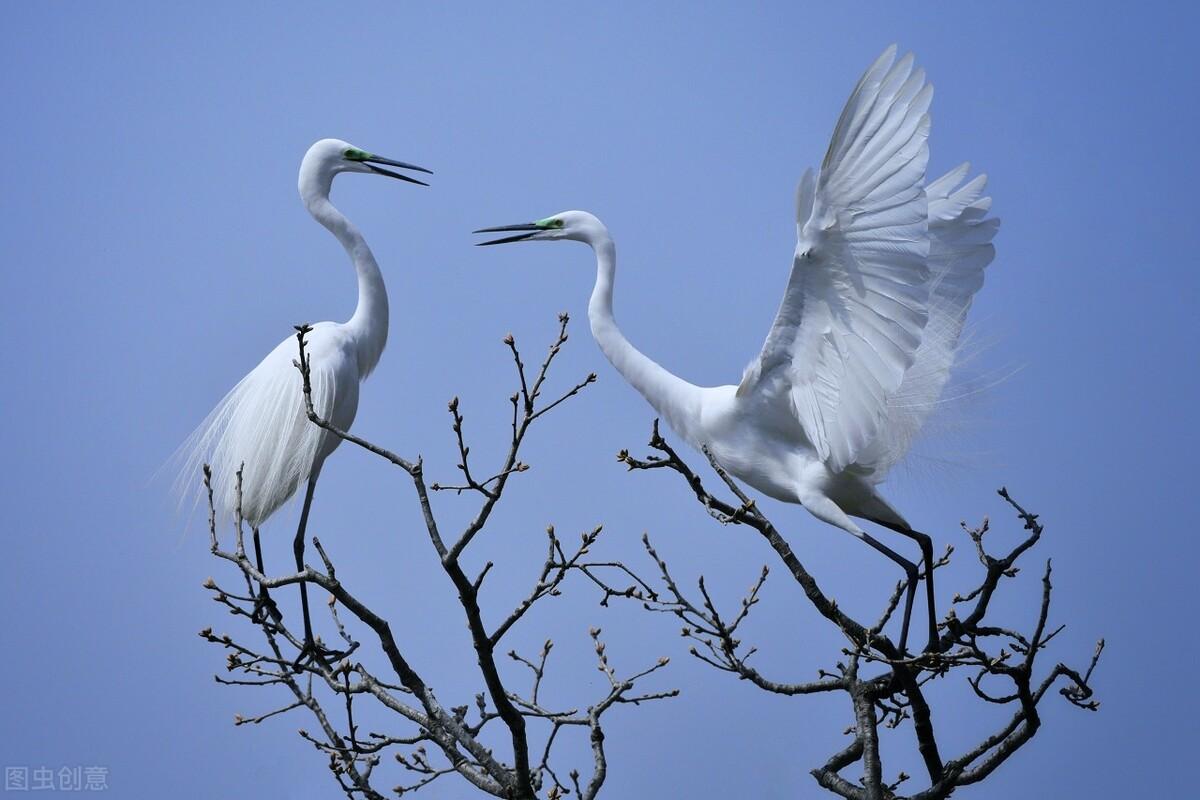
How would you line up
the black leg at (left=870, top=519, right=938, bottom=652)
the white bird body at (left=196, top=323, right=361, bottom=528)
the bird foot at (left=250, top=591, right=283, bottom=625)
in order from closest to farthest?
the bird foot at (left=250, top=591, right=283, bottom=625) < the black leg at (left=870, top=519, right=938, bottom=652) < the white bird body at (left=196, top=323, right=361, bottom=528)

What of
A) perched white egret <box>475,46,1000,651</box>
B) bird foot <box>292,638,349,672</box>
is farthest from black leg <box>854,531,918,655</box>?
bird foot <box>292,638,349,672</box>

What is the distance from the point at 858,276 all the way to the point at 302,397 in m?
2.98

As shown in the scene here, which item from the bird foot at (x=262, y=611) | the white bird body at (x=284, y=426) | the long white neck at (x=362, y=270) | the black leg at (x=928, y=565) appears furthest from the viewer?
the long white neck at (x=362, y=270)

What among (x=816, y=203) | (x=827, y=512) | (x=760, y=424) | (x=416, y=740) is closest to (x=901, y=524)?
(x=827, y=512)

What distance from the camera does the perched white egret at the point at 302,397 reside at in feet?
20.1

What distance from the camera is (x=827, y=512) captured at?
524 centimetres

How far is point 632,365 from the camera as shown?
19.6 ft

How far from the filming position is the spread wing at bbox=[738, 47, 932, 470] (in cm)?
440

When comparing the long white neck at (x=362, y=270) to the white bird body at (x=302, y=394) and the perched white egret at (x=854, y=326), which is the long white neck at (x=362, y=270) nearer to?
the white bird body at (x=302, y=394)

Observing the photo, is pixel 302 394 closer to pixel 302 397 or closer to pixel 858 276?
pixel 302 397

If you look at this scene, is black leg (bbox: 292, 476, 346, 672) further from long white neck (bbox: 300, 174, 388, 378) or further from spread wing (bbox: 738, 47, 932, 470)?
spread wing (bbox: 738, 47, 932, 470)

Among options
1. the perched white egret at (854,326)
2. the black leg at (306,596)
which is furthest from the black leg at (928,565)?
the black leg at (306,596)

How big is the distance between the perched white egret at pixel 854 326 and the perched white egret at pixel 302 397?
0.93 metres

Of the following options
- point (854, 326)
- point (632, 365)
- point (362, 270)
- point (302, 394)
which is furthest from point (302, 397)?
point (854, 326)
